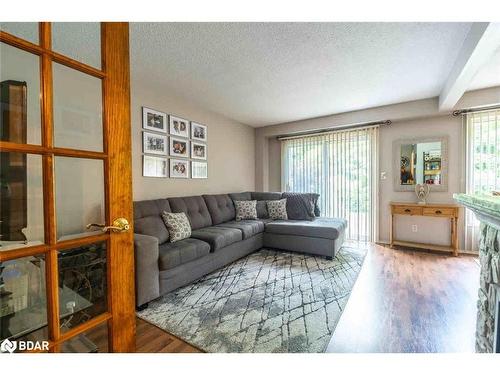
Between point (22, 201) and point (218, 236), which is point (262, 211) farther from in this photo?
point (22, 201)

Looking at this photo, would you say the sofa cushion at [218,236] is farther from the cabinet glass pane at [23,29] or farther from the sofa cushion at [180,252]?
the cabinet glass pane at [23,29]

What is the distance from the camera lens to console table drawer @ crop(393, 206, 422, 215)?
352cm

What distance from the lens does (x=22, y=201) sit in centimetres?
73

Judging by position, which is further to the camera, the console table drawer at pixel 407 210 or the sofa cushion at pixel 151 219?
the console table drawer at pixel 407 210

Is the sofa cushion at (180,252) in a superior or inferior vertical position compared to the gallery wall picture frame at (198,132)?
inferior

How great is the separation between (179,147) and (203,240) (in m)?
1.55

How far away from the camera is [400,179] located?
389cm

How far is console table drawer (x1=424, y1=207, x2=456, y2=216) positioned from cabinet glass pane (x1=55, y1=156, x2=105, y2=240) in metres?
4.20

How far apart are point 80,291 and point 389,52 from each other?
115 inches

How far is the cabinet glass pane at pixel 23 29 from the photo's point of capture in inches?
26.5

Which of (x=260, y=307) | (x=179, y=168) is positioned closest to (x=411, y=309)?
(x=260, y=307)

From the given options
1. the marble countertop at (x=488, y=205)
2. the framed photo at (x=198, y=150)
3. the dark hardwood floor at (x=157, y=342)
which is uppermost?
the framed photo at (x=198, y=150)

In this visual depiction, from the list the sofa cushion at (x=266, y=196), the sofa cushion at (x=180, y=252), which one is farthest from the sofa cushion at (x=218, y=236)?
the sofa cushion at (x=266, y=196)
